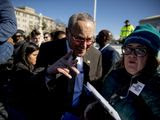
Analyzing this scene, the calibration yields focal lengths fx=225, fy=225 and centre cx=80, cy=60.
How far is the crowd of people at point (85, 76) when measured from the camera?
181 centimetres

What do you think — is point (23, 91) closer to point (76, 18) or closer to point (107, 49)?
point (76, 18)

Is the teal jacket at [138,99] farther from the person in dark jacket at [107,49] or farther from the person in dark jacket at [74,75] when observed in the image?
the person in dark jacket at [107,49]

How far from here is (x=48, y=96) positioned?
86.7 inches

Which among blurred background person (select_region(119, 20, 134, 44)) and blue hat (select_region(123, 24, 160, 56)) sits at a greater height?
blue hat (select_region(123, 24, 160, 56))

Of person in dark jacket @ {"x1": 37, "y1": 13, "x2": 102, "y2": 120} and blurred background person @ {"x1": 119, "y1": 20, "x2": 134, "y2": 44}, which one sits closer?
person in dark jacket @ {"x1": 37, "y1": 13, "x2": 102, "y2": 120}

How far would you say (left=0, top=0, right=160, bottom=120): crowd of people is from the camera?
1812mm

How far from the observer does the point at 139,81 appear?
6.24 ft

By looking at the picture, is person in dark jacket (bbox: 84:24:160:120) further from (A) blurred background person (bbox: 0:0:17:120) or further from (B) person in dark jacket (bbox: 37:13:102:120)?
(A) blurred background person (bbox: 0:0:17:120)

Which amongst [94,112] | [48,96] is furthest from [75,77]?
[94,112]

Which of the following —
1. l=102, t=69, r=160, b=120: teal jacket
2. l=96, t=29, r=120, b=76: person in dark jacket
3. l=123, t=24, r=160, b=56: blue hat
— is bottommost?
l=96, t=29, r=120, b=76: person in dark jacket

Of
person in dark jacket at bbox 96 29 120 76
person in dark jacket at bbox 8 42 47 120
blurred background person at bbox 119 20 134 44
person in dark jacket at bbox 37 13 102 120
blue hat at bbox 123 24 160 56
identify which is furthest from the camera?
blurred background person at bbox 119 20 134 44

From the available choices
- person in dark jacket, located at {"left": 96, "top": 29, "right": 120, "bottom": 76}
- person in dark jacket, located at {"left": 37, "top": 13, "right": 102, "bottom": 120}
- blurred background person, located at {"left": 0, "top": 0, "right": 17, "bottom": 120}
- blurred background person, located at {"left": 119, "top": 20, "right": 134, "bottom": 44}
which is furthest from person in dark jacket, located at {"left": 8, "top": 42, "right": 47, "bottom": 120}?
blurred background person, located at {"left": 119, "top": 20, "right": 134, "bottom": 44}

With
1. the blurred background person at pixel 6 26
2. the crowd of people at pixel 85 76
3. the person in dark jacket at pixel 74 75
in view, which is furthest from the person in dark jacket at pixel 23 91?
the blurred background person at pixel 6 26

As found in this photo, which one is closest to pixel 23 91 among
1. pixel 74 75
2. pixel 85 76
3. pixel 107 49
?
pixel 85 76
